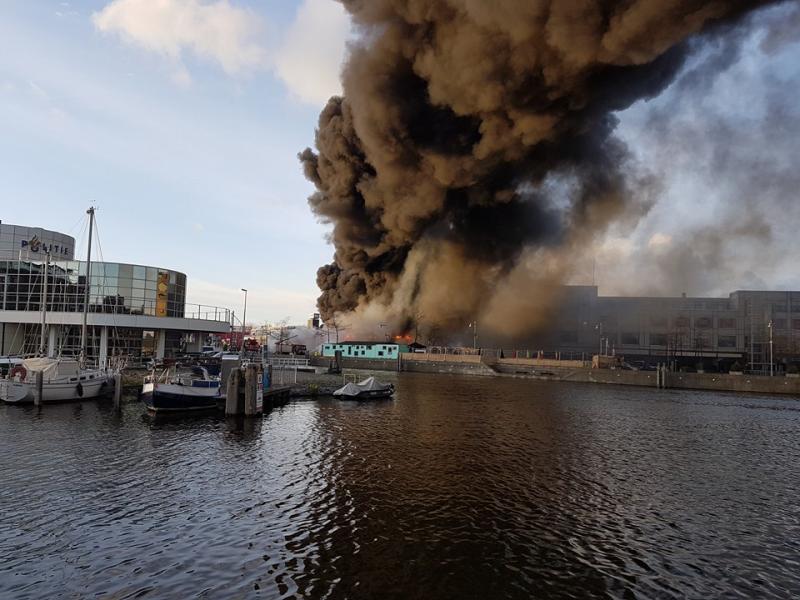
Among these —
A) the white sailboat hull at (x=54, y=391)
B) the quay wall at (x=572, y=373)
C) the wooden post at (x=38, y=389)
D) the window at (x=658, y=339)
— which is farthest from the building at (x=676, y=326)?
the wooden post at (x=38, y=389)

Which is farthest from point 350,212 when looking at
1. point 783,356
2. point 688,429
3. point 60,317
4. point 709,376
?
point 783,356

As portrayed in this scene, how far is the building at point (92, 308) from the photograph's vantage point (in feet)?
178

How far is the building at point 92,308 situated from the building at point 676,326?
7100 cm

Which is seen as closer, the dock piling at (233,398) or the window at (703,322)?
the dock piling at (233,398)

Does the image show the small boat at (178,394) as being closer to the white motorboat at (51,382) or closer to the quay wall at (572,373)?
the white motorboat at (51,382)

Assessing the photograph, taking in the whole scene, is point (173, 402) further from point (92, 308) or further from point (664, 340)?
point (664, 340)

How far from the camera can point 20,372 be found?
34.8 metres

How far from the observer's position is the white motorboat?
33219 mm

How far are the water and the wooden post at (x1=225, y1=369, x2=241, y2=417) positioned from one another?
2.82 meters

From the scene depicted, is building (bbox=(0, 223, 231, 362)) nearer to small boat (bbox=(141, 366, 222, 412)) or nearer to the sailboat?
the sailboat

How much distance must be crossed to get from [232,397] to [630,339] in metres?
102

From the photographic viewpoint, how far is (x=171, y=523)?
14.1m

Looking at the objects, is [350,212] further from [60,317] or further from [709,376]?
[709,376]

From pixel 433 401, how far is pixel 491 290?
52.6 m
